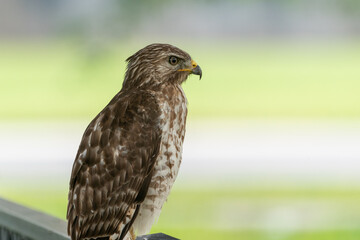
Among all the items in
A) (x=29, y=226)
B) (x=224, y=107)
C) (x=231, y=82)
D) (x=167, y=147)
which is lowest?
(x=29, y=226)

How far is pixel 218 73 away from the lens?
862 inches

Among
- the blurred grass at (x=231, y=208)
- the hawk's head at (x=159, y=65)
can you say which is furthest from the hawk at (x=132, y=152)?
the blurred grass at (x=231, y=208)

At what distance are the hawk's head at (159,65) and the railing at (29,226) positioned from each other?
0.65 metres

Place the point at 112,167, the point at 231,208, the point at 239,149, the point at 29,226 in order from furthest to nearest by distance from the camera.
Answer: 1. the point at 239,149
2. the point at 231,208
3. the point at 29,226
4. the point at 112,167

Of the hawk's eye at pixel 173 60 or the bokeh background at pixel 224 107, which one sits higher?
the bokeh background at pixel 224 107

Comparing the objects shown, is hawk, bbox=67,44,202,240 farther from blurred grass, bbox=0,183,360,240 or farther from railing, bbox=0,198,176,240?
blurred grass, bbox=0,183,360,240

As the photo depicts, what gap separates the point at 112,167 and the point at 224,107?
16.1m

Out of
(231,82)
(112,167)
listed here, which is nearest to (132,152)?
(112,167)

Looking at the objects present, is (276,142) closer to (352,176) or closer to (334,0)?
(352,176)

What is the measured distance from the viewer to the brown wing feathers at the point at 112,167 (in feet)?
8.49

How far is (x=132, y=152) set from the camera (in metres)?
2.62

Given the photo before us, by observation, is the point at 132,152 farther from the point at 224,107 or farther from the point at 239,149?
the point at 224,107

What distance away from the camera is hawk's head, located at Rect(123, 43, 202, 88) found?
9.09 feet

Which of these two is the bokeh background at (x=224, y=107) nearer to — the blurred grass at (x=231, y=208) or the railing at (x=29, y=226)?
the blurred grass at (x=231, y=208)
